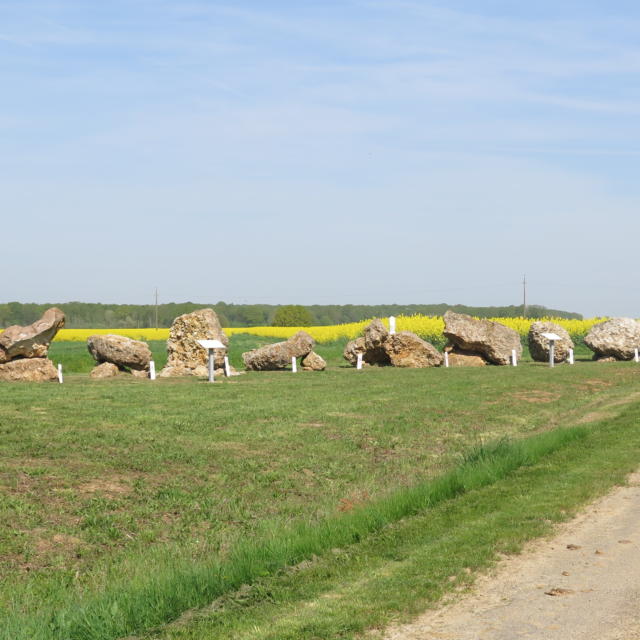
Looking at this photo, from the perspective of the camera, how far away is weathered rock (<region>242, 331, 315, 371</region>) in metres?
40.0

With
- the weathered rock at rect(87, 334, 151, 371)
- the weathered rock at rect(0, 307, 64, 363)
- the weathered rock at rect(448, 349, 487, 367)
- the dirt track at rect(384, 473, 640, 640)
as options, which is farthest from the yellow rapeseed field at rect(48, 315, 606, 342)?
the dirt track at rect(384, 473, 640, 640)

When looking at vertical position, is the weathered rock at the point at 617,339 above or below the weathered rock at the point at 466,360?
above

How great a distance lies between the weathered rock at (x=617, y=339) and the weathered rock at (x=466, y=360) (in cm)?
641

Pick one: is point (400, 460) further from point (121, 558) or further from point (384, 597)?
point (384, 597)

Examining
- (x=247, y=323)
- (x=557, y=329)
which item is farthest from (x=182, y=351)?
(x=247, y=323)

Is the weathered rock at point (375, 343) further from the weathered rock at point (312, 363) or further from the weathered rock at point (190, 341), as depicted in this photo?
the weathered rock at point (190, 341)

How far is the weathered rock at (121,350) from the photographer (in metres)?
36.9

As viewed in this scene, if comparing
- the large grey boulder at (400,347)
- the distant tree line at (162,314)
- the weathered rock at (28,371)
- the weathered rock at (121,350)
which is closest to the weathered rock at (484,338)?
the large grey boulder at (400,347)

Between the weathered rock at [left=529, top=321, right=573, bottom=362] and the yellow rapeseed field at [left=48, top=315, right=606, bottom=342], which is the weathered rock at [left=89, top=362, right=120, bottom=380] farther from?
the yellow rapeseed field at [left=48, top=315, right=606, bottom=342]

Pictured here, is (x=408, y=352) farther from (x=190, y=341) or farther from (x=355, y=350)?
(x=190, y=341)

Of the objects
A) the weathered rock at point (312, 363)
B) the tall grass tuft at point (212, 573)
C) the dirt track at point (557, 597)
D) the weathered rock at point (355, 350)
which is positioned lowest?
the tall grass tuft at point (212, 573)

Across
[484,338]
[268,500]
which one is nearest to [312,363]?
[484,338]

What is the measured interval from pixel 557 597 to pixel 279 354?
3168 cm

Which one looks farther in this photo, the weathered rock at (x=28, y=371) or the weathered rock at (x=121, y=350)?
the weathered rock at (x=121, y=350)
